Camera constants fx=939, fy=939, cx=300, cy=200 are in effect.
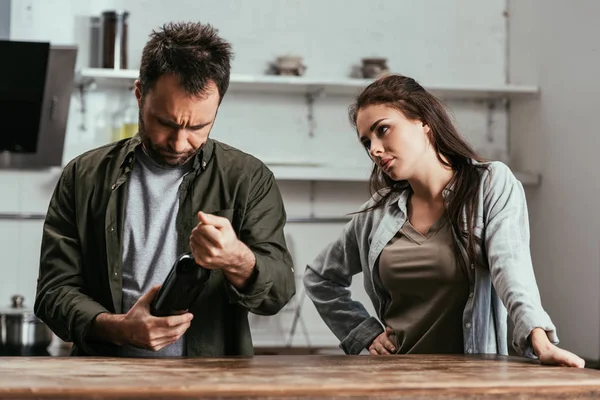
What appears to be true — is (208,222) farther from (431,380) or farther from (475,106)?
(475,106)

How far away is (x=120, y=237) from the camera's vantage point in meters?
1.92

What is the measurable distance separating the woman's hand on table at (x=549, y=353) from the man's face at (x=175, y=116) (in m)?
0.77

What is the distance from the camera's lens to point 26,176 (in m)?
4.50

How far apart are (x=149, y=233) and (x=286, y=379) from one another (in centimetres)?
60

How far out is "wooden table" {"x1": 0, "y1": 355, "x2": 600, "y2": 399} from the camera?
1.33 m

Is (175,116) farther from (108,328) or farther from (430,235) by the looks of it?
(430,235)

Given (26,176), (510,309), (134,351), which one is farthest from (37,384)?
(26,176)

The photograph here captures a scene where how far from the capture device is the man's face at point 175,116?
183 cm

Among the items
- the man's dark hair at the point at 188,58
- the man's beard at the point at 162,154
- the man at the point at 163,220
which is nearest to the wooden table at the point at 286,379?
the man at the point at 163,220

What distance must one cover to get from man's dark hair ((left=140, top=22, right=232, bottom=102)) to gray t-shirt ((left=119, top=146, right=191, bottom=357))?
0.65 ft

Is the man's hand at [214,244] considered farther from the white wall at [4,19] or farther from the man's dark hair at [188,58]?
the white wall at [4,19]

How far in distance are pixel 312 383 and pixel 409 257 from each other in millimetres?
905

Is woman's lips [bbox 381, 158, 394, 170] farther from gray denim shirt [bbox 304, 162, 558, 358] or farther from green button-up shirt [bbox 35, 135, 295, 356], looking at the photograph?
green button-up shirt [bbox 35, 135, 295, 356]

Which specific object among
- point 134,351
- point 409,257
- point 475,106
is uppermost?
point 475,106
